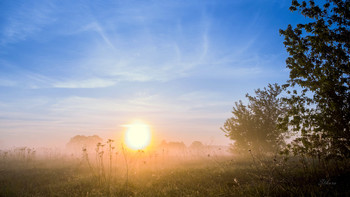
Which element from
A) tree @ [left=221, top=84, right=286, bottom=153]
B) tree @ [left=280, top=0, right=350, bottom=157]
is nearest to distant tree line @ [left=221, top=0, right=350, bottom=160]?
tree @ [left=280, top=0, right=350, bottom=157]

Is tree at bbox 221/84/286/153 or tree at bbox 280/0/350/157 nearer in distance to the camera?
tree at bbox 280/0/350/157

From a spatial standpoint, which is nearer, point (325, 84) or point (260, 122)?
point (325, 84)

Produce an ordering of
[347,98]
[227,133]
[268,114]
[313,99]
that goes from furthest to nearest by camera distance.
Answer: [227,133] → [268,114] → [313,99] → [347,98]

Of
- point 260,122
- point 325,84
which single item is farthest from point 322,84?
point 260,122

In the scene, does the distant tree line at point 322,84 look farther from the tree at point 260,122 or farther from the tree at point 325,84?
the tree at point 260,122

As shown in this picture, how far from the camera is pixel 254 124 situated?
19.3 metres

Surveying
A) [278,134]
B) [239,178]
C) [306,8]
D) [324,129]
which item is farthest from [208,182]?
[278,134]

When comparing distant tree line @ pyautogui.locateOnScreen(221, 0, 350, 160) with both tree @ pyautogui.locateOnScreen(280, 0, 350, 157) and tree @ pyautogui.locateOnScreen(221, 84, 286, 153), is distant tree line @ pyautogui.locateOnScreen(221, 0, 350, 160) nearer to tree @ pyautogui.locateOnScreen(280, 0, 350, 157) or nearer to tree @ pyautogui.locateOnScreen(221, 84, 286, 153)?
tree @ pyautogui.locateOnScreen(280, 0, 350, 157)

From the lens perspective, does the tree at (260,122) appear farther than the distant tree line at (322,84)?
Yes

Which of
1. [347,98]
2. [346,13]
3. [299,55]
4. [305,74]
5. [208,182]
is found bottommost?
[208,182]

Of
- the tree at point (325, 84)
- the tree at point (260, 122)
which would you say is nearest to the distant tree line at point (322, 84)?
the tree at point (325, 84)

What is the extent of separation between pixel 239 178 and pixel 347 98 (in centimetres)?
586

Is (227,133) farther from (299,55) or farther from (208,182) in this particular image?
(299,55)

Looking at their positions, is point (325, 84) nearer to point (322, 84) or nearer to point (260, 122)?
point (322, 84)
